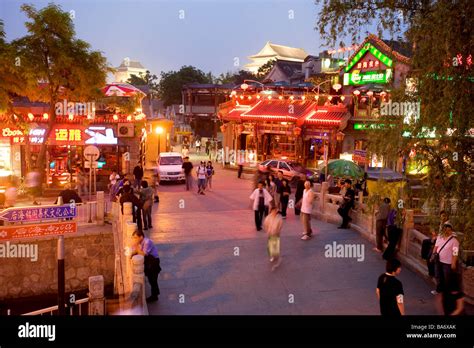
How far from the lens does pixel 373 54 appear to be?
31141 mm

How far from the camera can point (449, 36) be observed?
25.5 feet

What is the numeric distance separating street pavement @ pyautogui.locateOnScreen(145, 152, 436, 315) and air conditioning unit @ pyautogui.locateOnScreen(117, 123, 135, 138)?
9.21 meters

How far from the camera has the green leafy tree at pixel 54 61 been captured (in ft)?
66.9

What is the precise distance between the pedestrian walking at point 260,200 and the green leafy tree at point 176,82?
5521 centimetres

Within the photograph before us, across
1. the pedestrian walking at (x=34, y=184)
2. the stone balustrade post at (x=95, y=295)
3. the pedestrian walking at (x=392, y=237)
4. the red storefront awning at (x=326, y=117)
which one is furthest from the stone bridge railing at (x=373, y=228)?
the pedestrian walking at (x=34, y=184)

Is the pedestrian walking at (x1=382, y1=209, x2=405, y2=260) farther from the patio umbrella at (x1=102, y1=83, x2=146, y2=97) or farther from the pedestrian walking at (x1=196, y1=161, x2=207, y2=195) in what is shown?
the patio umbrella at (x1=102, y1=83, x2=146, y2=97)

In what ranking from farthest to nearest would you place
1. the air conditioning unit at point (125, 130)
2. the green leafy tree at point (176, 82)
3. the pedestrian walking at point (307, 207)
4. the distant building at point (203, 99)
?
the green leafy tree at point (176, 82) → the distant building at point (203, 99) → the air conditioning unit at point (125, 130) → the pedestrian walking at point (307, 207)

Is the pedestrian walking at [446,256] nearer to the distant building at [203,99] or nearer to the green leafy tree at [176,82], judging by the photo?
the distant building at [203,99]

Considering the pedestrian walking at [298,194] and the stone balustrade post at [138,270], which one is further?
the pedestrian walking at [298,194]

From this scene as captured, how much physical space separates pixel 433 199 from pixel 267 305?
142 inches

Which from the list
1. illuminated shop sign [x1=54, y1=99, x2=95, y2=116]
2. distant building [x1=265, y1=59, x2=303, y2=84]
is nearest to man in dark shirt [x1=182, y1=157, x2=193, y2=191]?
illuminated shop sign [x1=54, y1=99, x2=95, y2=116]

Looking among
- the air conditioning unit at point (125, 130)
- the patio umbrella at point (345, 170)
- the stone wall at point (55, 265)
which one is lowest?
the stone wall at point (55, 265)

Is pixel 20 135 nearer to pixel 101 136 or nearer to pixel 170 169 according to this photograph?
pixel 101 136

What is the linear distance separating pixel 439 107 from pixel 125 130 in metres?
19.5
